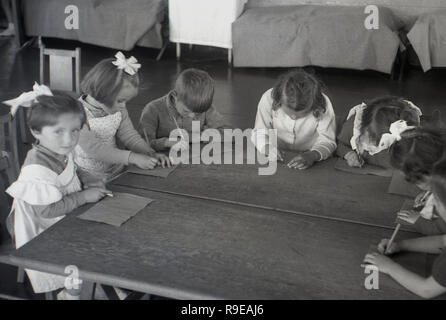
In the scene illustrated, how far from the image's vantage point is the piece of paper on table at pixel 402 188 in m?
2.16

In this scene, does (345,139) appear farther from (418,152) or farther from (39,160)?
(39,160)

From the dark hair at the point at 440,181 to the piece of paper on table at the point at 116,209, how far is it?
976 millimetres

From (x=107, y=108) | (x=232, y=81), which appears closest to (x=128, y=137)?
(x=107, y=108)

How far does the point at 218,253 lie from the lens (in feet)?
5.65

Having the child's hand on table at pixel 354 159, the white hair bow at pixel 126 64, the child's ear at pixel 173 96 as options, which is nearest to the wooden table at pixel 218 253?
the child's hand on table at pixel 354 159

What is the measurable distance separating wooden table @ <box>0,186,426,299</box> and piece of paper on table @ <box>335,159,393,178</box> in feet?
1.59

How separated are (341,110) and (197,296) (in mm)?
3883

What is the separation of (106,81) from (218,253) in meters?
1.18

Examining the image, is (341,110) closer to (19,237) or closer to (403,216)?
(403,216)

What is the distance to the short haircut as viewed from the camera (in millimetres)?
2672

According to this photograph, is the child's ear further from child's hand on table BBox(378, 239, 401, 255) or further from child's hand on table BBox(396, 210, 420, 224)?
child's hand on table BBox(378, 239, 401, 255)
